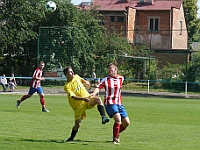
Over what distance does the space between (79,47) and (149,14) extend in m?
22.3

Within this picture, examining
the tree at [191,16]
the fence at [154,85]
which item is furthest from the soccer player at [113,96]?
the tree at [191,16]

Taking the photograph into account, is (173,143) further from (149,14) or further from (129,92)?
(149,14)

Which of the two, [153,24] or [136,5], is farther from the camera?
[136,5]

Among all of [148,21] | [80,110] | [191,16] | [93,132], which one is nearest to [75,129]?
[80,110]

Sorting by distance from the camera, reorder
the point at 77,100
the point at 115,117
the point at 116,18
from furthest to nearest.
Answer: the point at 116,18, the point at 77,100, the point at 115,117

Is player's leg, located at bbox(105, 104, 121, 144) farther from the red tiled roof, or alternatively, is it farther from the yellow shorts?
the red tiled roof

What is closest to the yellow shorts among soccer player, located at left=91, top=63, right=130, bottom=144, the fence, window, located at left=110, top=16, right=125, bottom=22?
soccer player, located at left=91, top=63, right=130, bottom=144

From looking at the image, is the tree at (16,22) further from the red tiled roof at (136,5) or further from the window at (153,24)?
the window at (153,24)

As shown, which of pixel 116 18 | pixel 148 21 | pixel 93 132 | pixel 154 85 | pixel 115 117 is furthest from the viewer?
pixel 116 18

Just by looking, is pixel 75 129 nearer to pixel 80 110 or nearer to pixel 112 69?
pixel 80 110

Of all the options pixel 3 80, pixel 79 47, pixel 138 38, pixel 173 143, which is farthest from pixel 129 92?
pixel 173 143

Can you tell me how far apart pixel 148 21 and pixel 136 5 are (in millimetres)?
3822

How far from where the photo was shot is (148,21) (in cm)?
6206

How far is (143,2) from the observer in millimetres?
65375
